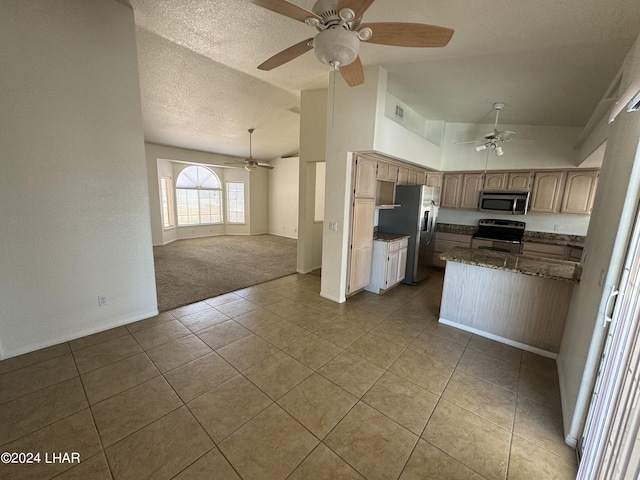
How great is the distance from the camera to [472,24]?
2.13m

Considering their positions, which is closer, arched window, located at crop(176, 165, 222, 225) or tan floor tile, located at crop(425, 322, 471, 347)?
tan floor tile, located at crop(425, 322, 471, 347)

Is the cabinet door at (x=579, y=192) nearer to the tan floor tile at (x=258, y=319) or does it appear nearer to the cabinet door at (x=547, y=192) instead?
the cabinet door at (x=547, y=192)

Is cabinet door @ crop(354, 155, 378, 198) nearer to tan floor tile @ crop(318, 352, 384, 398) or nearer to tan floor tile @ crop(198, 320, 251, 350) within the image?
tan floor tile @ crop(318, 352, 384, 398)

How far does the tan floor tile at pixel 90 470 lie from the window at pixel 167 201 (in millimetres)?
7239

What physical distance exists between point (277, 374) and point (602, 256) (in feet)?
8.40

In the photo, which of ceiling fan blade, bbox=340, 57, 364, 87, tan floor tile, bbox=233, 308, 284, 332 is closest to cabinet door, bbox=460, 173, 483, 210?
ceiling fan blade, bbox=340, 57, 364, 87

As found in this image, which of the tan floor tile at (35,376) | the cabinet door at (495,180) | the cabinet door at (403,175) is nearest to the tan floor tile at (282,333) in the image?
the tan floor tile at (35,376)

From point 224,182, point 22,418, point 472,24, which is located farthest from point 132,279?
point 224,182

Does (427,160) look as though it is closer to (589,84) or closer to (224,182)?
(589,84)

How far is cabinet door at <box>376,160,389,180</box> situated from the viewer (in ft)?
13.1

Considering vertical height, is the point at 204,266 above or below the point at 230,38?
below

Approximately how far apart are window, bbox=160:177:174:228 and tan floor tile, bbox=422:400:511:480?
8.24 m

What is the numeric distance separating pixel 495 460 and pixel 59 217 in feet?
13.2

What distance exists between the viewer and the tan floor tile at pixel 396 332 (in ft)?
9.45
